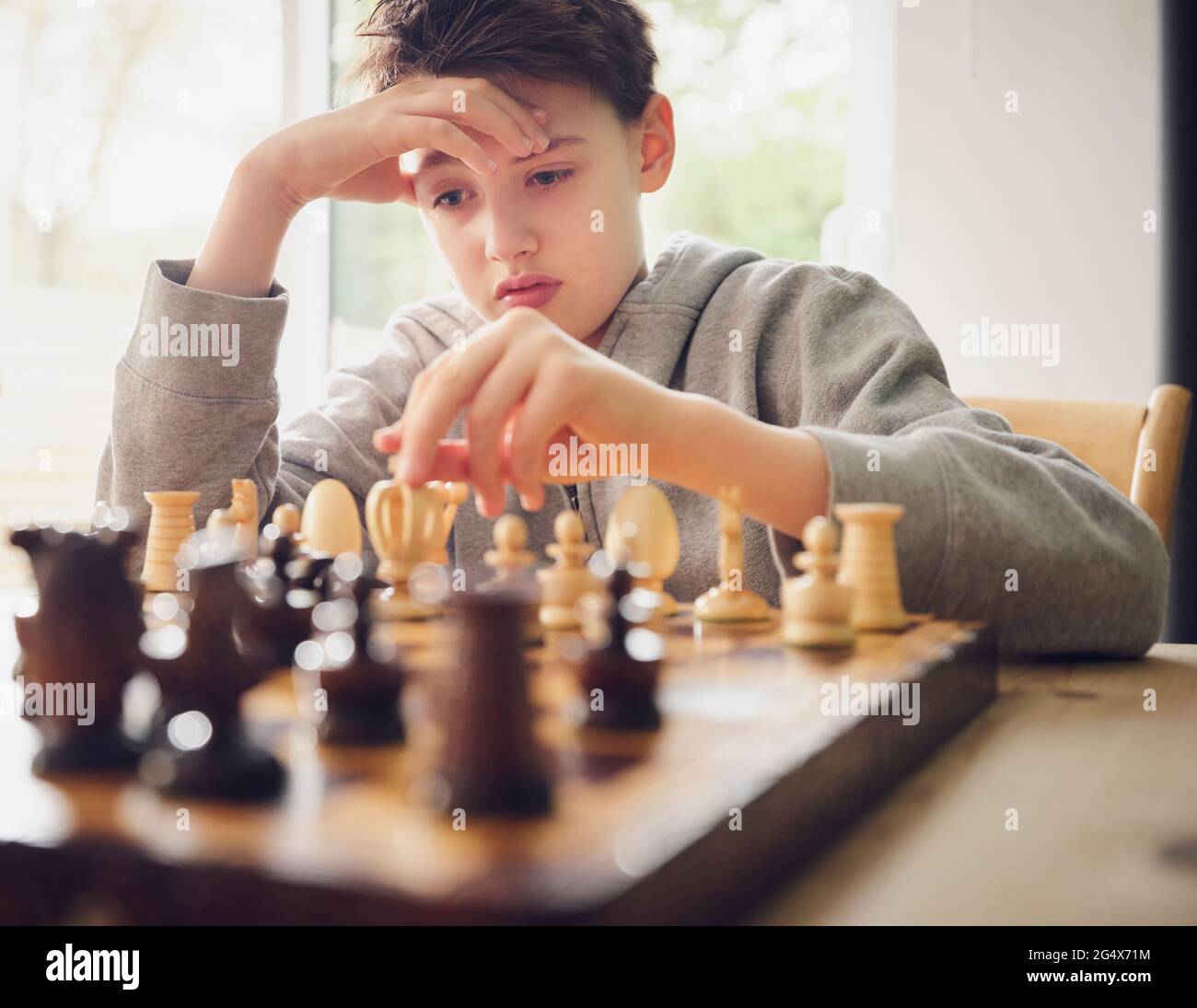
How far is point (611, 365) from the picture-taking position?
98cm

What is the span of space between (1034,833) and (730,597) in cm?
43

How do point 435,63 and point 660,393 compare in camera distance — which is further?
point 435,63

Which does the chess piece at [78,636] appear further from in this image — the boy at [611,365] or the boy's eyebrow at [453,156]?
the boy's eyebrow at [453,156]

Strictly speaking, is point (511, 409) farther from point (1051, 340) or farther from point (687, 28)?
point (687, 28)

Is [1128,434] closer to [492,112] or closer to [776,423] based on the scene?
[776,423]

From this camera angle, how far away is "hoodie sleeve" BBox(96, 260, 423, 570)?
57.1 inches

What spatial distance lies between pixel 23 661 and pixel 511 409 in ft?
1.30

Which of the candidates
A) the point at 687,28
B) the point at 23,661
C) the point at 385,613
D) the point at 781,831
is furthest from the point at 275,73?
the point at 781,831

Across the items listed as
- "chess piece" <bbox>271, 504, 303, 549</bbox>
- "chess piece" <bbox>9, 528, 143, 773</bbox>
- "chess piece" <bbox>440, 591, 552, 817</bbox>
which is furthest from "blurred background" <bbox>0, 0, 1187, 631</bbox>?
"chess piece" <bbox>440, 591, 552, 817</bbox>

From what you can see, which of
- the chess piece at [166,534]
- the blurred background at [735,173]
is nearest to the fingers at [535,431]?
the chess piece at [166,534]

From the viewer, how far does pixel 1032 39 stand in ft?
10.00

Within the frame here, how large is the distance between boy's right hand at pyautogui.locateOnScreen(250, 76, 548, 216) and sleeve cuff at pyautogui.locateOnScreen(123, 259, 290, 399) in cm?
19

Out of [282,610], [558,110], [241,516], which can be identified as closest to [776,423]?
[558,110]

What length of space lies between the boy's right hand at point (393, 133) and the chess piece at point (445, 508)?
1.30 ft
